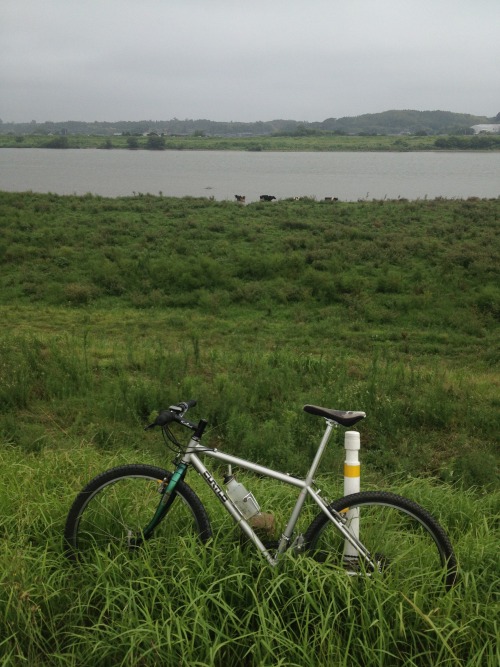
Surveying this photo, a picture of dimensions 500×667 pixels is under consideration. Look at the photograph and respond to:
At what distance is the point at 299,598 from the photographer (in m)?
3.19

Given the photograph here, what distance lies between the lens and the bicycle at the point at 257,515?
127 inches

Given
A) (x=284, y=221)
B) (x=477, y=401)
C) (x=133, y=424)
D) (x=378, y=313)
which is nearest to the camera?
(x=133, y=424)

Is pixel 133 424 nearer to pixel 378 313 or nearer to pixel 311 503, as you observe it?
pixel 311 503

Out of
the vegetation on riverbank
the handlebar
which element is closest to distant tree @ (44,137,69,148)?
the vegetation on riverbank

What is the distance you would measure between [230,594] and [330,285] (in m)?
13.2

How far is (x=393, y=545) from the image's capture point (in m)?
3.53

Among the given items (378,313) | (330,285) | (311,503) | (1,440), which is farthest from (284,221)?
(311,503)

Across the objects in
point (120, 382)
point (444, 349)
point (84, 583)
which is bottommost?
point (444, 349)

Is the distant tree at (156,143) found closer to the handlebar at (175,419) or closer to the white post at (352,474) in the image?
the handlebar at (175,419)

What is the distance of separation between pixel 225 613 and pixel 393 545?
0.98 m

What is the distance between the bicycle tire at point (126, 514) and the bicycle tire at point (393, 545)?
0.62 meters

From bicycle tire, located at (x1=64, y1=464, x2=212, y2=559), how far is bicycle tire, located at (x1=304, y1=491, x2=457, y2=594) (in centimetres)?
62

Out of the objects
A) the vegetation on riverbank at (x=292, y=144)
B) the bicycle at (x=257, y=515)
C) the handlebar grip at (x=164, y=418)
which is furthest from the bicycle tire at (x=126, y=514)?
the vegetation on riverbank at (x=292, y=144)

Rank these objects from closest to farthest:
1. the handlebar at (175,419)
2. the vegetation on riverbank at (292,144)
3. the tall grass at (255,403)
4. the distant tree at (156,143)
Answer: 1. the handlebar at (175,419)
2. the tall grass at (255,403)
3. the vegetation on riverbank at (292,144)
4. the distant tree at (156,143)
